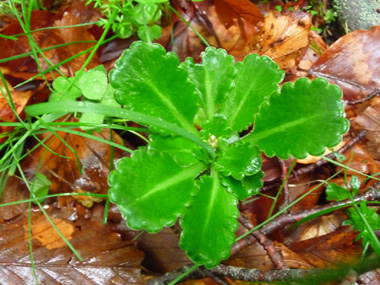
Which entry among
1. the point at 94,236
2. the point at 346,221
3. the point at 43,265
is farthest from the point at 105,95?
the point at 346,221

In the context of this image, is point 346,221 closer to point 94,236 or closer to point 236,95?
point 236,95

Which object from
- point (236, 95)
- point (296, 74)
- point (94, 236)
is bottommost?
point (94, 236)

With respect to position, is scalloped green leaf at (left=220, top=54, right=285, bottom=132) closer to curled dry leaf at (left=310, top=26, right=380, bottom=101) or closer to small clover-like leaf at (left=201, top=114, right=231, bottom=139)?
small clover-like leaf at (left=201, top=114, right=231, bottom=139)

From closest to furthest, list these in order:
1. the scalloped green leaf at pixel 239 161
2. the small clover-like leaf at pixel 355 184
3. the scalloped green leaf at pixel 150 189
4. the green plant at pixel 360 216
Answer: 1. the scalloped green leaf at pixel 150 189
2. the scalloped green leaf at pixel 239 161
3. the green plant at pixel 360 216
4. the small clover-like leaf at pixel 355 184

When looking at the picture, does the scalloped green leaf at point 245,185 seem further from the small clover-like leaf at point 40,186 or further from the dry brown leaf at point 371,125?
the small clover-like leaf at point 40,186

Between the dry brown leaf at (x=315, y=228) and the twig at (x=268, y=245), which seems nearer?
the twig at (x=268, y=245)

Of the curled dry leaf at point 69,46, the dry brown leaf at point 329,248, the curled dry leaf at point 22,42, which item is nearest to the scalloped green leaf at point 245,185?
the dry brown leaf at point 329,248
